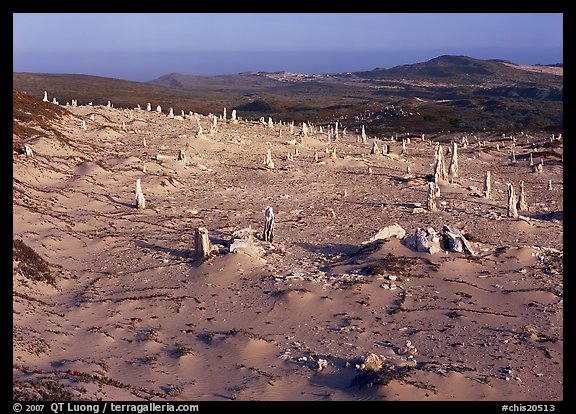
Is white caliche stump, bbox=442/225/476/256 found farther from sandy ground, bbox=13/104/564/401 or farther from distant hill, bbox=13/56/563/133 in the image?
distant hill, bbox=13/56/563/133

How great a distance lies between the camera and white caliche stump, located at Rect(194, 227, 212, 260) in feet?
55.6

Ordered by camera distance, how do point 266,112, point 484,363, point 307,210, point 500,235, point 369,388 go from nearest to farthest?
point 369,388
point 484,363
point 500,235
point 307,210
point 266,112

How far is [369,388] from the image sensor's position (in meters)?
10.4

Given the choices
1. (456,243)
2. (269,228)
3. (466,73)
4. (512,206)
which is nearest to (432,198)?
(512,206)

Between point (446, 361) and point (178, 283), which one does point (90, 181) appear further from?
point (446, 361)

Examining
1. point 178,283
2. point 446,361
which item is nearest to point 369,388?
point 446,361

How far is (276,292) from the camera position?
1500 centimetres

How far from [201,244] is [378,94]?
124 meters

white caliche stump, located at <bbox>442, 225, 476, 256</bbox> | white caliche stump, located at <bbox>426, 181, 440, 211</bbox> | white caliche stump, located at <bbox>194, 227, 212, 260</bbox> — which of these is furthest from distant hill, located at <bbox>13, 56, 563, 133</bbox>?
white caliche stump, located at <bbox>194, 227, 212, 260</bbox>

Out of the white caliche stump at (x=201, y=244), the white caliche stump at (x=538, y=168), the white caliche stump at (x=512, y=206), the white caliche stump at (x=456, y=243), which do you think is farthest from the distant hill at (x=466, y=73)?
the white caliche stump at (x=201, y=244)

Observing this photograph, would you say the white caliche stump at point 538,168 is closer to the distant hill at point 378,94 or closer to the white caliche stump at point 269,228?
the white caliche stump at point 269,228

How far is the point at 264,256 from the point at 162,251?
3.24m

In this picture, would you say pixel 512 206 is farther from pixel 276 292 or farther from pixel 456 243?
pixel 276 292

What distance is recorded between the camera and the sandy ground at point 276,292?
10945 millimetres
